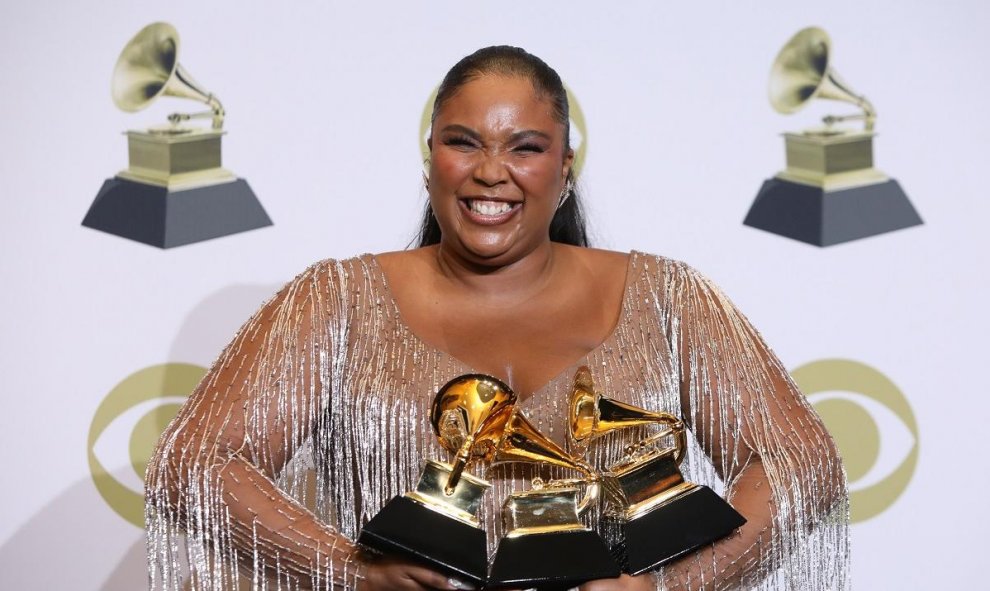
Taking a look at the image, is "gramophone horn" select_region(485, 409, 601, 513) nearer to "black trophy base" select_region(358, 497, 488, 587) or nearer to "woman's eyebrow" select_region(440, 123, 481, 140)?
"black trophy base" select_region(358, 497, 488, 587)

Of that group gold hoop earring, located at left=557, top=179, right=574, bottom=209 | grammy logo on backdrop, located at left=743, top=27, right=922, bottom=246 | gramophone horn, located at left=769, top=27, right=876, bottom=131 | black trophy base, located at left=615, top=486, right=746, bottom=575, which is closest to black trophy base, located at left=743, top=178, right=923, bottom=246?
grammy logo on backdrop, located at left=743, top=27, right=922, bottom=246

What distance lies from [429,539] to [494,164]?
1.61ft

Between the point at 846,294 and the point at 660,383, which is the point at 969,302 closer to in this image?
the point at 846,294

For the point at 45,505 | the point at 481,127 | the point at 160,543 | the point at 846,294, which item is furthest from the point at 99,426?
the point at 846,294

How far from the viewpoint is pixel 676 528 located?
155cm

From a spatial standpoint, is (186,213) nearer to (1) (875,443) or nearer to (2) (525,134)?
(2) (525,134)

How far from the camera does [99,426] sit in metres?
2.32

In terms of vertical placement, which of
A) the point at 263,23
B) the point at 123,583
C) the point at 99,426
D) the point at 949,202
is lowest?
the point at 123,583

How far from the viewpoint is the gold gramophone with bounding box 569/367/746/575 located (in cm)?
154

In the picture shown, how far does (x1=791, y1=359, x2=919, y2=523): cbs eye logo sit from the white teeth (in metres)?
0.95

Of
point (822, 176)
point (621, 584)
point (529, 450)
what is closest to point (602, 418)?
point (529, 450)

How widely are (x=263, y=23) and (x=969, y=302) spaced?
1299 mm

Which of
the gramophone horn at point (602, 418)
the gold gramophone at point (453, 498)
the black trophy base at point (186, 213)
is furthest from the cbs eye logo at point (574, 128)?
the gold gramophone at point (453, 498)

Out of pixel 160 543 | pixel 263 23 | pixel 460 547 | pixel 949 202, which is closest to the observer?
pixel 460 547
